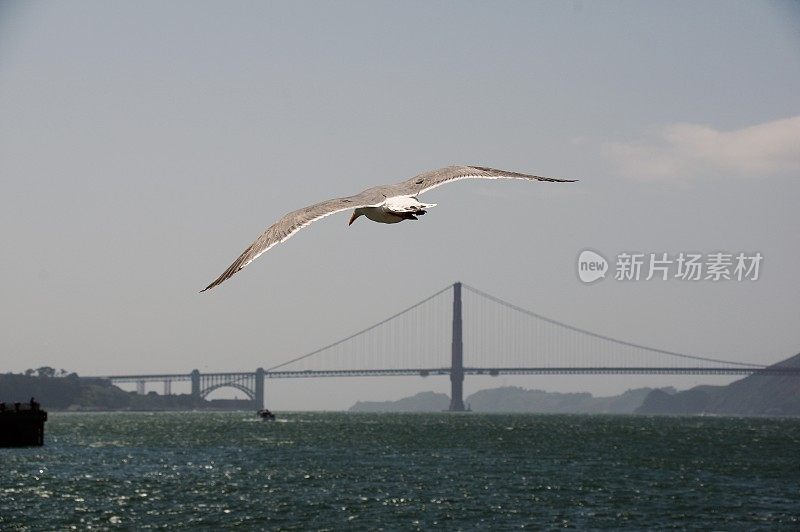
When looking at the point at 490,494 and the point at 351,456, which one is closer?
the point at 490,494

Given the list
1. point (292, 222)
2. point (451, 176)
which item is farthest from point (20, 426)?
point (292, 222)

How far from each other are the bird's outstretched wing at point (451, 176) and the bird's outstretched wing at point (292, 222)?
0.92 m

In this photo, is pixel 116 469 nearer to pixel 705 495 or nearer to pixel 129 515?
pixel 129 515

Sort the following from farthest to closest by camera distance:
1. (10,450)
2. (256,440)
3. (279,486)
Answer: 1. (256,440)
2. (10,450)
3. (279,486)

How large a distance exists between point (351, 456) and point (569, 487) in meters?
22.2

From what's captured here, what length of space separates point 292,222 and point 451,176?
9.23 ft

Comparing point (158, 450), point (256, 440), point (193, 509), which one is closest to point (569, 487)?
point (193, 509)

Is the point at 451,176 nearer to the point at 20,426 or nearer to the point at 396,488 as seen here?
the point at 396,488

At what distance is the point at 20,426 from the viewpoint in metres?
71.2

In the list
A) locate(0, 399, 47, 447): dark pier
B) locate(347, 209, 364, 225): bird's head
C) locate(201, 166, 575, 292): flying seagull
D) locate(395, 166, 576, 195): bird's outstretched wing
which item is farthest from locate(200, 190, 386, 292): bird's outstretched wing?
locate(0, 399, 47, 447): dark pier

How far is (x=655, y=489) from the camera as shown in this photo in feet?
149

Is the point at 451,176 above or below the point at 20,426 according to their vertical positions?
above

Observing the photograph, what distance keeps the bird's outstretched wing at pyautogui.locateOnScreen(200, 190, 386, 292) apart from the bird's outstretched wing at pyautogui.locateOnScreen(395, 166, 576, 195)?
0.92 m

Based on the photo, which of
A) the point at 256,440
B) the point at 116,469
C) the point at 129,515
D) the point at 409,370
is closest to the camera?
the point at 129,515
